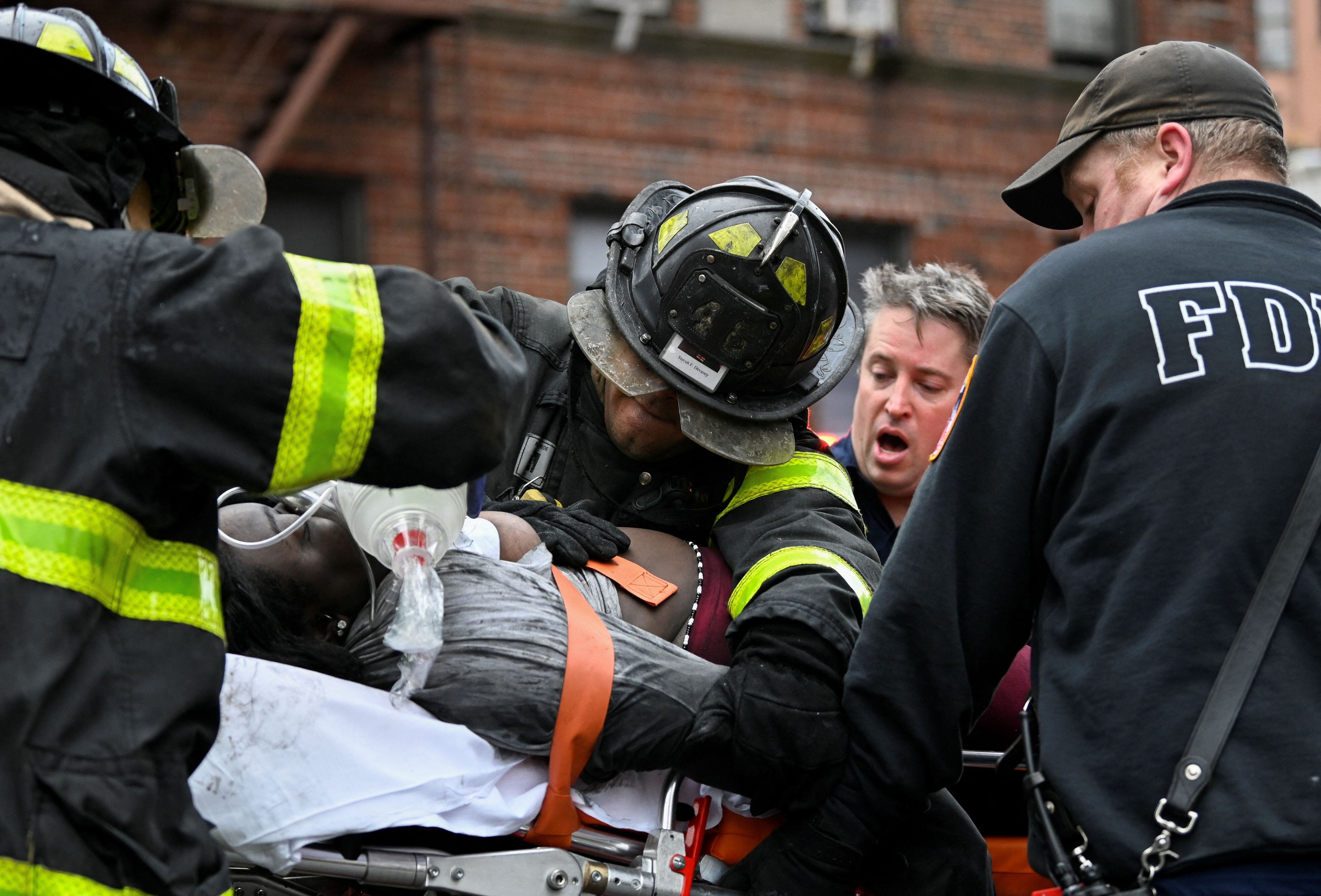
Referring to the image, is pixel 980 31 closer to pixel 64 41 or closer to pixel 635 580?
pixel 635 580

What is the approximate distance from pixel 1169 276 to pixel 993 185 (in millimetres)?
9212

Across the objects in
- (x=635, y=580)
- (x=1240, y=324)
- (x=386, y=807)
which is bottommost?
(x=386, y=807)

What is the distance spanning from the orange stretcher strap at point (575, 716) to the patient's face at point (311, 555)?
1.22 ft

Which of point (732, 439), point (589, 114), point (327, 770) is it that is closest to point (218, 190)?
point (327, 770)

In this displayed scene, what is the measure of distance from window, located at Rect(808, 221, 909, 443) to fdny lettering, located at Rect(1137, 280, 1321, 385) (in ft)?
27.0

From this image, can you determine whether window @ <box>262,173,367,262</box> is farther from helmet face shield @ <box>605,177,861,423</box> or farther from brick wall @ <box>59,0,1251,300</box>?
helmet face shield @ <box>605,177,861,423</box>

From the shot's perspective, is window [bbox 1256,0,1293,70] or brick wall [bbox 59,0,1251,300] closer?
brick wall [bbox 59,0,1251,300]

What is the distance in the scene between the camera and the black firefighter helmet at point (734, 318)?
293 cm

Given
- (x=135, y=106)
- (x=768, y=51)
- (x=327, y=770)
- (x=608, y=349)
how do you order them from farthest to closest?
1. (x=768, y=51)
2. (x=608, y=349)
3. (x=327, y=770)
4. (x=135, y=106)

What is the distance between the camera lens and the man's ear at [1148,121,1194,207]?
8.45 feet

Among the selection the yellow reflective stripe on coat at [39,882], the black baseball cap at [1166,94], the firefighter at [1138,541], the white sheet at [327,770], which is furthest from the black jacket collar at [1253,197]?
the yellow reflective stripe on coat at [39,882]

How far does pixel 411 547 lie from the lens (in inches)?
89.8

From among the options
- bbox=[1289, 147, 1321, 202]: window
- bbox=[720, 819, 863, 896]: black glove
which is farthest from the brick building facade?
bbox=[720, 819, 863, 896]: black glove

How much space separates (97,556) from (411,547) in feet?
1.97
